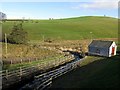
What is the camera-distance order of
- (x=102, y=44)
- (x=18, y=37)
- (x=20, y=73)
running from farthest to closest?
(x=18, y=37) < (x=102, y=44) < (x=20, y=73)

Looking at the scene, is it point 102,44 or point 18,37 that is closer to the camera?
point 102,44

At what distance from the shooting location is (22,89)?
32.2 metres

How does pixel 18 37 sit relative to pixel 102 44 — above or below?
above

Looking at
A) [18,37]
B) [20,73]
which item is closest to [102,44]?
[18,37]

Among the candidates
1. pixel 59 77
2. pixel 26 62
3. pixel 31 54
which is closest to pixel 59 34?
pixel 31 54

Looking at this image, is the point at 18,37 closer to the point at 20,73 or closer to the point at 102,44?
the point at 102,44

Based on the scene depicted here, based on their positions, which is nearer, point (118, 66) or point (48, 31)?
point (118, 66)

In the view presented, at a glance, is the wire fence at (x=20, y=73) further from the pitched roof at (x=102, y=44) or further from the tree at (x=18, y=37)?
the tree at (x=18, y=37)

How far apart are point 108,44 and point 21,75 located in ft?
122

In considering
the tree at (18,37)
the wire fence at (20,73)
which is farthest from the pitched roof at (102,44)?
the tree at (18,37)

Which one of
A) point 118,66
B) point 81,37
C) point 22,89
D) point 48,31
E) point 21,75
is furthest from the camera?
point 48,31

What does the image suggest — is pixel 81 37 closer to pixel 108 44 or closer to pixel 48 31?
pixel 48 31

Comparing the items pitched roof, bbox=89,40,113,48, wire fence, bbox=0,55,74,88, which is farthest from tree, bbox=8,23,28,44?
wire fence, bbox=0,55,74,88

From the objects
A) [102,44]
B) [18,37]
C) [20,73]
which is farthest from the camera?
[18,37]
